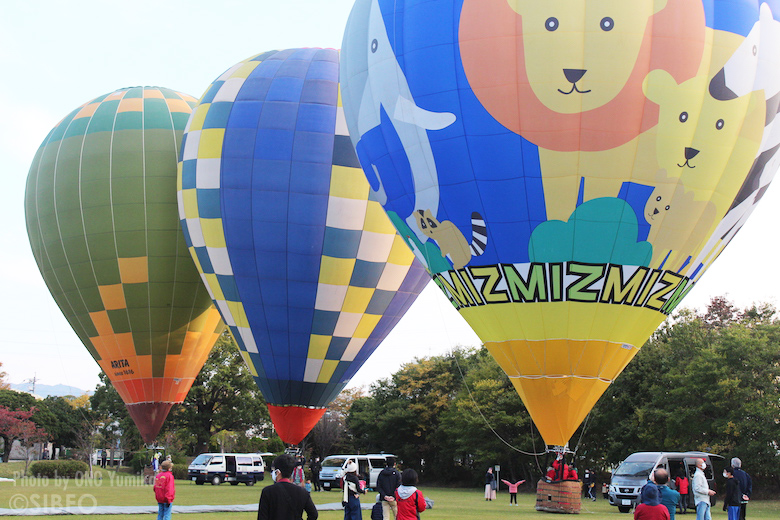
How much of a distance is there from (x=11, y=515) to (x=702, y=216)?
33.7 feet

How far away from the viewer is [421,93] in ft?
36.3

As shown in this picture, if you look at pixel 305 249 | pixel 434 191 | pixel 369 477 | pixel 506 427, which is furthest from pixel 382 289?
pixel 506 427

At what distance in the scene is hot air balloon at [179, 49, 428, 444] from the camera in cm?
1609

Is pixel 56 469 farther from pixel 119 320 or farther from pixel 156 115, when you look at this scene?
pixel 156 115

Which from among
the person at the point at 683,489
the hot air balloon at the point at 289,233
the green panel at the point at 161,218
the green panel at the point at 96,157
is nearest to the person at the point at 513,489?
the person at the point at 683,489

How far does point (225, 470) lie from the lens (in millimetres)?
24641

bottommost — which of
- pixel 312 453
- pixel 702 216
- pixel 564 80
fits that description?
pixel 312 453

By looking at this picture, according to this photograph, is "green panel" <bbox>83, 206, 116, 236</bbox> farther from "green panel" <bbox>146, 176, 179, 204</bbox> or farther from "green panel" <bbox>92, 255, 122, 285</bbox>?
"green panel" <bbox>146, 176, 179, 204</bbox>

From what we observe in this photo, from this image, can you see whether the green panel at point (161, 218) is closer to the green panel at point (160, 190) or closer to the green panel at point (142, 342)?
the green panel at point (160, 190)

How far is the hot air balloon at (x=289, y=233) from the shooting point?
16094mm

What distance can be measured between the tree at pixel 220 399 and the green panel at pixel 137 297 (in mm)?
16568

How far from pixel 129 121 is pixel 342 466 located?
34.8 ft

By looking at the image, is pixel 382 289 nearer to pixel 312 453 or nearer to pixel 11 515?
pixel 11 515

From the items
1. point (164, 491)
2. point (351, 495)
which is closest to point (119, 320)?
point (164, 491)
